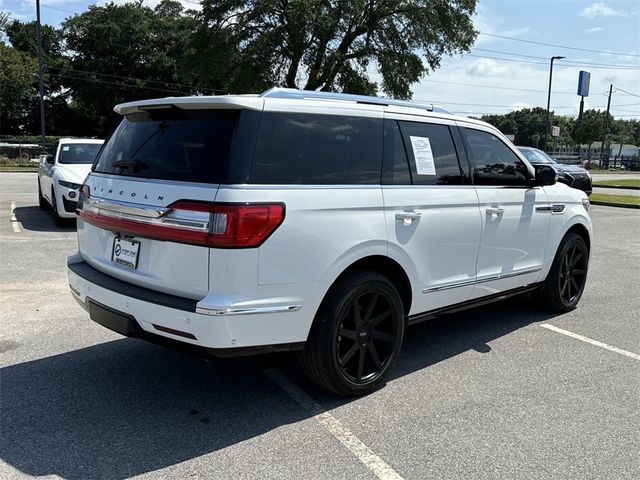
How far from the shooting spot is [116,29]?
6028cm

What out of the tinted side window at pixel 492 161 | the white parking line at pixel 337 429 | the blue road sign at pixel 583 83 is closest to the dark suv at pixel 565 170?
the tinted side window at pixel 492 161

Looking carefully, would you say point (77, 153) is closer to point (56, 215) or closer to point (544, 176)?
point (56, 215)

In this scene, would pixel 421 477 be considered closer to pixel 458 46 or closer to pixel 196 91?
pixel 458 46

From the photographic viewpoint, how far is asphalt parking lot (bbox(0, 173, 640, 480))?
9.82ft

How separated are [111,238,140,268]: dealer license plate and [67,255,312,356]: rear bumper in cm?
13

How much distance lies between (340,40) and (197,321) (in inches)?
1239

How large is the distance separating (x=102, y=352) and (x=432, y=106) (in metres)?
3.26

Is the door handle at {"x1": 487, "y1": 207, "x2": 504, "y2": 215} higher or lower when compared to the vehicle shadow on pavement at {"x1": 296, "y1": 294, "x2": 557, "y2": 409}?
higher

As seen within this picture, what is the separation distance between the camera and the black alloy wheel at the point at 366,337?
3668 millimetres

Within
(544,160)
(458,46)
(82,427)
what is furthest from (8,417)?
(458,46)

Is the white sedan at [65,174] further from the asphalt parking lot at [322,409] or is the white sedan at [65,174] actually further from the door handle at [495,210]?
the door handle at [495,210]

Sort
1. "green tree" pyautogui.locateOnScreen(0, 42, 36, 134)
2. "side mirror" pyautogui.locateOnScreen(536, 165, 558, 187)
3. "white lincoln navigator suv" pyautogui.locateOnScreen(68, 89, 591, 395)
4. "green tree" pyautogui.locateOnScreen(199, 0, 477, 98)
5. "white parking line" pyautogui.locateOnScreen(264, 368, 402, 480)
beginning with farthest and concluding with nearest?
"green tree" pyautogui.locateOnScreen(0, 42, 36, 134), "green tree" pyautogui.locateOnScreen(199, 0, 477, 98), "side mirror" pyautogui.locateOnScreen(536, 165, 558, 187), "white lincoln navigator suv" pyautogui.locateOnScreen(68, 89, 591, 395), "white parking line" pyautogui.locateOnScreen(264, 368, 402, 480)

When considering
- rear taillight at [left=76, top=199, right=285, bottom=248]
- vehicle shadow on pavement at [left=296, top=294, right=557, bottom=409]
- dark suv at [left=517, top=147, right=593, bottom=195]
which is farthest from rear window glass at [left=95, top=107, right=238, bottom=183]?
dark suv at [left=517, top=147, right=593, bottom=195]

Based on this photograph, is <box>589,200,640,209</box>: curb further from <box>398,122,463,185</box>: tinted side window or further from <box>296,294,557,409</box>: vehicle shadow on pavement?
<box>398,122,463,185</box>: tinted side window
